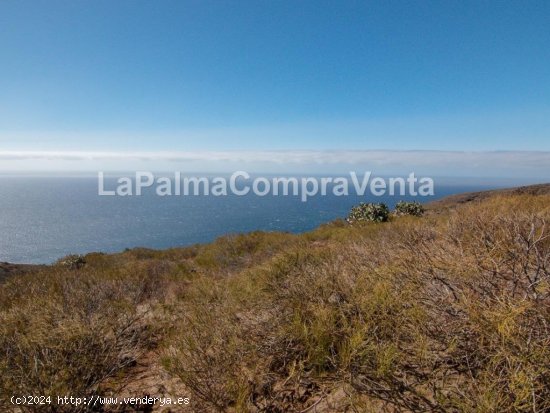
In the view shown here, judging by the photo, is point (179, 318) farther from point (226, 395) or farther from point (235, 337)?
point (226, 395)

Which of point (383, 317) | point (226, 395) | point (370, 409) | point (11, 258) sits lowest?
point (11, 258)

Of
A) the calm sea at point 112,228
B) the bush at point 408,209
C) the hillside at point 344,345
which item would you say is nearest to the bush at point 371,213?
the bush at point 408,209

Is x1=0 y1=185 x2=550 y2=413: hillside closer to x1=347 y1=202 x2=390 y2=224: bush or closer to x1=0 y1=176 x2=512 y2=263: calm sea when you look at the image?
x1=347 y1=202 x2=390 y2=224: bush

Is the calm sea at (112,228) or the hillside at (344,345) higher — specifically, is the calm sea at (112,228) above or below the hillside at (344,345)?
below

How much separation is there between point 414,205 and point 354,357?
17.1 metres

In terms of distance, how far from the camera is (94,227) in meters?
76.6

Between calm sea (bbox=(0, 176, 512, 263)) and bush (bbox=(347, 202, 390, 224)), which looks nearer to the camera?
bush (bbox=(347, 202, 390, 224))

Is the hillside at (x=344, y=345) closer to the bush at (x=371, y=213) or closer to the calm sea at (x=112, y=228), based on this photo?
the bush at (x=371, y=213)

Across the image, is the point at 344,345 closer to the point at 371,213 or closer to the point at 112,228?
the point at 371,213

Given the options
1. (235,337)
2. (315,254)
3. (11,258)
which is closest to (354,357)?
(235,337)

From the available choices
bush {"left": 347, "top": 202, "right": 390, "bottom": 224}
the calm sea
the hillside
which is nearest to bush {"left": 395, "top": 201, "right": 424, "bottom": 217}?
bush {"left": 347, "top": 202, "right": 390, "bottom": 224}

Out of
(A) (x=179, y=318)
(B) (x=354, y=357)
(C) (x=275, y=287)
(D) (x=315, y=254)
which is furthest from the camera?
(D) (x=315, y=254)

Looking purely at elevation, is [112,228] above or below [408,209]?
below

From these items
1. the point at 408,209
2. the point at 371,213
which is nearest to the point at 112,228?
the point at 371,213
